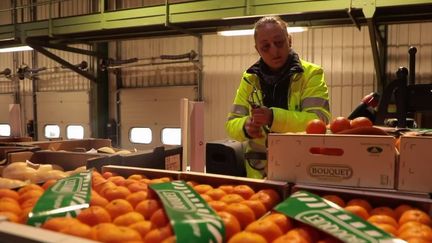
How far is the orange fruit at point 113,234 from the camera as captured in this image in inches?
32.7

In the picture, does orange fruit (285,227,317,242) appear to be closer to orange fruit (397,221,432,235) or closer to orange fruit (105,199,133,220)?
orange fruit (397,221,432,235)

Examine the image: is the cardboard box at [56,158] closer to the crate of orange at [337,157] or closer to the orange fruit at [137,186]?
the orange fruit at [137,186]

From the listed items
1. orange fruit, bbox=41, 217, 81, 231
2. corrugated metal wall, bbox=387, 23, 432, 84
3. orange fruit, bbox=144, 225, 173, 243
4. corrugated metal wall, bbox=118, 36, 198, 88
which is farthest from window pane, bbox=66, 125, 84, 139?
orange fruit, bbox=144, 225, 173, 243

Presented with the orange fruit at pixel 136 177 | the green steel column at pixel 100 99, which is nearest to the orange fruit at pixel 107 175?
the orange fruit at pixel 136 177

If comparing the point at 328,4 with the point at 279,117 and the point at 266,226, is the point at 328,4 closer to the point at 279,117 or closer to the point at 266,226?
the point at 279,117

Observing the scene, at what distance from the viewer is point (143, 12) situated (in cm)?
542

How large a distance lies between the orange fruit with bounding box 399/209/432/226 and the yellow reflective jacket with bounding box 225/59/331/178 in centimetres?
83

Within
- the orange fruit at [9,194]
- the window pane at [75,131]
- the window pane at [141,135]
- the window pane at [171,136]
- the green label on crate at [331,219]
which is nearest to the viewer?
the green label on crate at [331,219]

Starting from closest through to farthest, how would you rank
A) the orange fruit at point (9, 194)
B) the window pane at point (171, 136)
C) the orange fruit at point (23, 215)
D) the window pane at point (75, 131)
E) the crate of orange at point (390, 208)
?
the crate of orange at point (390, 208)
the orange fruit at point (23, 215)
the orange fruit at point (9, 194)
the window pane at point (171, 136)
the window pane at point (75, 131)

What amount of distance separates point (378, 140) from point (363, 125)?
0.48ft

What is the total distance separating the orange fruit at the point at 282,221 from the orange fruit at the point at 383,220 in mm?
196

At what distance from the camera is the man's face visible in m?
1.95

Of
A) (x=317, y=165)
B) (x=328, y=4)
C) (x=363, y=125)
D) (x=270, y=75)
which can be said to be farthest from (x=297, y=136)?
(x=328, y=4)

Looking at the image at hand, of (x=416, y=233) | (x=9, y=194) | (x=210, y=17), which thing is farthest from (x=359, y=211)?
(x=210, y=17)
